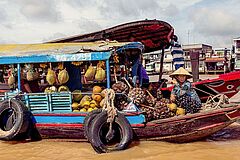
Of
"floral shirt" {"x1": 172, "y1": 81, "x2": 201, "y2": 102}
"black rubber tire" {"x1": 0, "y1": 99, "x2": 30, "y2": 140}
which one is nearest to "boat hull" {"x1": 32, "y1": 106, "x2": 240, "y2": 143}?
"floral shirt" {"x1": 172, "y1": 81, "x2": 201, "y2": 102}

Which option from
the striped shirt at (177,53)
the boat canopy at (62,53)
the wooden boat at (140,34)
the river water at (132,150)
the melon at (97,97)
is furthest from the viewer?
the striped shirt at (177,53)

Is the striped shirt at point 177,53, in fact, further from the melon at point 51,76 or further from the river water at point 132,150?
the melon at point 51,76

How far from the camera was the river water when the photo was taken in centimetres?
589

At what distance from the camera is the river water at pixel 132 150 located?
5.89 m

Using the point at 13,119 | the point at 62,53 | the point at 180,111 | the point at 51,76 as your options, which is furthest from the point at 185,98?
the point at 13,119

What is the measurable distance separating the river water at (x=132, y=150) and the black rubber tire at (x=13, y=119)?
0.30 m

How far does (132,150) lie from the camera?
6.17m

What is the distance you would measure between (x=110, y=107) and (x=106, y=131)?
0.50 metres

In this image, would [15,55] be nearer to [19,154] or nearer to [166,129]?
[19,154]

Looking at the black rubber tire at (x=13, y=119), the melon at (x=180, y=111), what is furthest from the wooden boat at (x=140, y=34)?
the black rubber tire at (x=13, y=119)

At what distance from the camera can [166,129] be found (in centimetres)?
630

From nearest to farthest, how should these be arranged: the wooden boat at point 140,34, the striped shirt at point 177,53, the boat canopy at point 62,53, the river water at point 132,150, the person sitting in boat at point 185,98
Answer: the river water at point 132,150
the boat canopy at point 62,53
the person sitting in boat at point 185,98
the wooden boat at point 140,34
the striped shirt at point 177,53

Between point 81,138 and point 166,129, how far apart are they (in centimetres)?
174

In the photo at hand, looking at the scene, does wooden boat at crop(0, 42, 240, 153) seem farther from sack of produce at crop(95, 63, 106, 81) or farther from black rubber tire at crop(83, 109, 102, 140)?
sack of produce at crop(95, 63, 106, 81)
